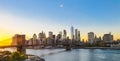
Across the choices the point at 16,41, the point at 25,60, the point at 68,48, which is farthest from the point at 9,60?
the point at 68,48

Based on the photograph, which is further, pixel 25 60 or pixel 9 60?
pixel 25 60

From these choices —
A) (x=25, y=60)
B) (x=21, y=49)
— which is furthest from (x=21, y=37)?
(x=25, y=60)

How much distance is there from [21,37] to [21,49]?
44.4m

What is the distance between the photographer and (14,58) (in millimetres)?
65812

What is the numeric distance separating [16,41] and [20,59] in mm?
91742

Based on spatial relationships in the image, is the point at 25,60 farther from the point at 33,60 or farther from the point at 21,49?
the point at 21,49

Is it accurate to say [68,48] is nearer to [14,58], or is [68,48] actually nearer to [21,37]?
[21,37]

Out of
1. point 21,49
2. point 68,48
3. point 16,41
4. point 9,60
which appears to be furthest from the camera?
point 68,48

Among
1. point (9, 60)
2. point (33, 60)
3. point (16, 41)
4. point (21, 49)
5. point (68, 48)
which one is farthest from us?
point (68, 48)

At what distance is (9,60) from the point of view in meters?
65.1

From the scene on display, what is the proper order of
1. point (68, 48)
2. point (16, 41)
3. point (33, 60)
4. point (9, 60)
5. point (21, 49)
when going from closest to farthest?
point (9, 60)
point (33, 60)
point (21, 49)
point (16, 41)
point (68, 48)

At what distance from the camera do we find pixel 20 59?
66.8 metres

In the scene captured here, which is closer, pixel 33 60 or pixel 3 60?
pixel 3 60

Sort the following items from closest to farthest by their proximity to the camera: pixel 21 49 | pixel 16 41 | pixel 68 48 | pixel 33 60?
pixel 33 60 → pixel 21 49 → pixel 16 41 → pixel 68 48
